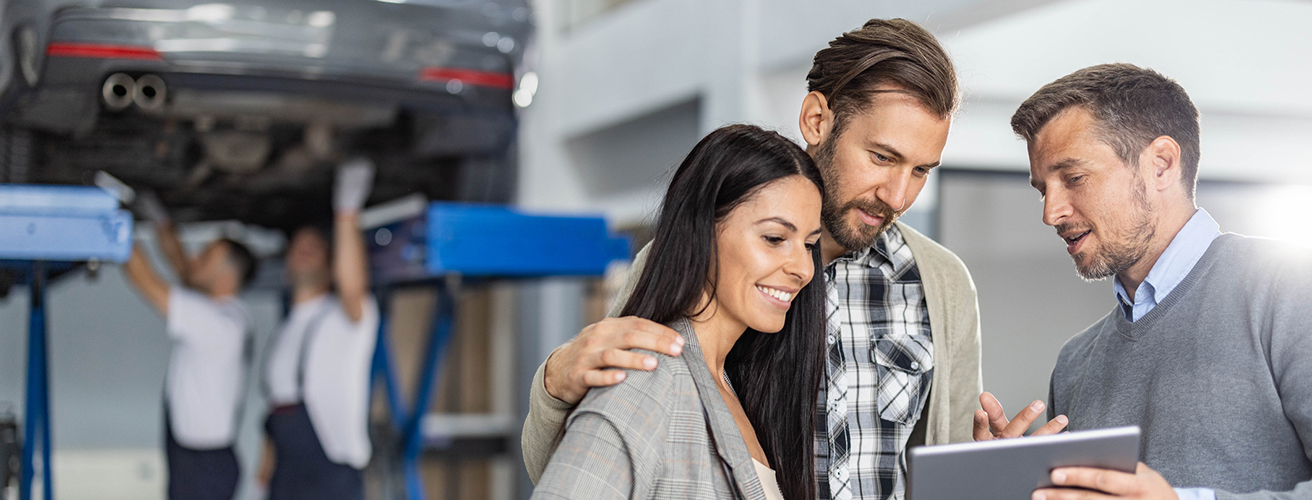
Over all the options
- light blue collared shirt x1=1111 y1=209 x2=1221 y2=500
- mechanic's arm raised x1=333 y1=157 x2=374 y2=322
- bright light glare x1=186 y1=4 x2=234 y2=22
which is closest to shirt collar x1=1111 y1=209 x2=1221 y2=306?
light blue collared shirt x1=1111 y1=209 x2=1221 y2=500

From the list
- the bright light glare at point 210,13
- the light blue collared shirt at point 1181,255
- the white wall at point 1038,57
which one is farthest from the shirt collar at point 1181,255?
the bright light glare at point 210,13

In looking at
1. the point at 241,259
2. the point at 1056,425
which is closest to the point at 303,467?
the point at 241,259

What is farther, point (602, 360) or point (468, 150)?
point (468, 150)

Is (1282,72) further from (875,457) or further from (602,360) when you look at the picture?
Result: (602,360)

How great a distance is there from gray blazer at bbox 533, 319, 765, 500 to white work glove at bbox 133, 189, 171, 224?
3868 millimetres

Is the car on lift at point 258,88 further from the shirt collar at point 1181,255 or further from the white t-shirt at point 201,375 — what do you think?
the shirt collar at point 1181,255

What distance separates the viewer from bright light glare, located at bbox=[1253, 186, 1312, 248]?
178 inches

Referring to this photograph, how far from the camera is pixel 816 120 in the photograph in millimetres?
1938

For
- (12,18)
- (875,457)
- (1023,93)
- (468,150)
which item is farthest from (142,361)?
(875,457)

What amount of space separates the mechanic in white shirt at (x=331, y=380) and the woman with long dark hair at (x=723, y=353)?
10.4 feet

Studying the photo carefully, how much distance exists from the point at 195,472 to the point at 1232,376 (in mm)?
4120

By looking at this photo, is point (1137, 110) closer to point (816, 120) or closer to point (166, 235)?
point (816, 120)

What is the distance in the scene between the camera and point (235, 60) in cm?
332

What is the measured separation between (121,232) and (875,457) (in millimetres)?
2367
